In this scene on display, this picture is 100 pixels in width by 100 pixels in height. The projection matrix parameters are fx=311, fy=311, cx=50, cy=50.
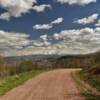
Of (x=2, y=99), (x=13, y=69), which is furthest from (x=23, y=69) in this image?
(x=2, y=99)

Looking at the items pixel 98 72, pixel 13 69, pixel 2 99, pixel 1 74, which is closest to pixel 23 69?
pixel 13 69

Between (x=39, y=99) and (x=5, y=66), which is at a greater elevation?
(x=5, y=66)

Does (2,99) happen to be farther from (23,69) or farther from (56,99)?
(23,69)

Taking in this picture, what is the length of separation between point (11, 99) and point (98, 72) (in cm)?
2520

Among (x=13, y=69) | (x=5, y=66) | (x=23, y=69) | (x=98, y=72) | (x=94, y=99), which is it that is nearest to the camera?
(x=94, y=99)

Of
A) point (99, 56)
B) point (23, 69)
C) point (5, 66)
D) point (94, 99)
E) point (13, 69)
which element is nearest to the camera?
point (94, 99)

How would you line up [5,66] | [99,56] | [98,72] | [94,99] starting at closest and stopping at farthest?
[94,99]
[98,72]
[5,66]
[99,56]

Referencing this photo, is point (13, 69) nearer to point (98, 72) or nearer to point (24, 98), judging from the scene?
point (98, 72)

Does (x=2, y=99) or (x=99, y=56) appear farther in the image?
(x=99, y=56)

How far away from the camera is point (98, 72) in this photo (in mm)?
42281

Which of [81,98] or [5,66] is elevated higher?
[5,66]

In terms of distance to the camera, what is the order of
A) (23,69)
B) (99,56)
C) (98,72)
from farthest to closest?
(99,56) < (23,69) < (98,72)

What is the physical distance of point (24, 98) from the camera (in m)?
18.9

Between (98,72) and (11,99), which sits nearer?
(11,99)
